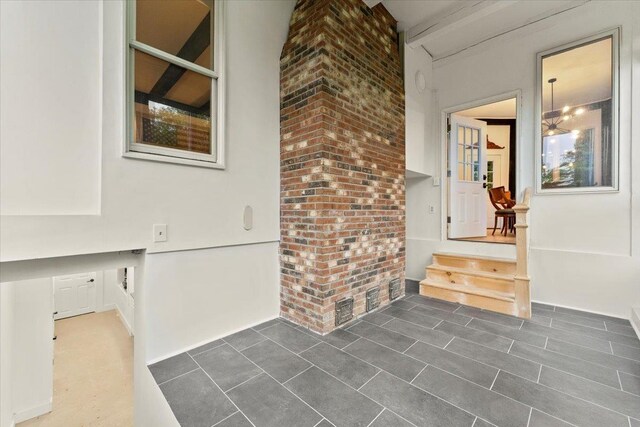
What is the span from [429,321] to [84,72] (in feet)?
12.0

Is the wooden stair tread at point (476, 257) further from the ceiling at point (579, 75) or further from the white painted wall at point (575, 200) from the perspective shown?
the ceiling at point (579, 75)

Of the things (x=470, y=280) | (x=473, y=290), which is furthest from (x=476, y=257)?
(x=473, y=290)

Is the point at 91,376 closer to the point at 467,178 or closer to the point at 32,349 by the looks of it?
the point at 32,349

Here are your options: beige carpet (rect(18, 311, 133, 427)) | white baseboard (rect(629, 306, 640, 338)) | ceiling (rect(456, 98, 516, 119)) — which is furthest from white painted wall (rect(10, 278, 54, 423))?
ceiling (rect(456, 98, 516, 119))

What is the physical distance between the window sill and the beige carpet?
3.40 metres

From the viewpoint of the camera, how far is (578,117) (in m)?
3.28

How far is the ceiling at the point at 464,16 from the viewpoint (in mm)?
3266

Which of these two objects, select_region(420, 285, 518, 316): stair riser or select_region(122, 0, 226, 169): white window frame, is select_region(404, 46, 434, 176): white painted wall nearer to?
select_region(420, 285, 518, 316): stair riser

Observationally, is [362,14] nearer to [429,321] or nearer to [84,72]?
[84,72]

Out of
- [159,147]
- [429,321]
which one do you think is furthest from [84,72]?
[429,321]

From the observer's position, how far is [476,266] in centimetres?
365

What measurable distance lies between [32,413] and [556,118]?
24.5 feet

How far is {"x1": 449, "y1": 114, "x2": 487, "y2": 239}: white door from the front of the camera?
4.35 m

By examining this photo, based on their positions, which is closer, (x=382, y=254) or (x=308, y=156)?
(x=308, y=156)
